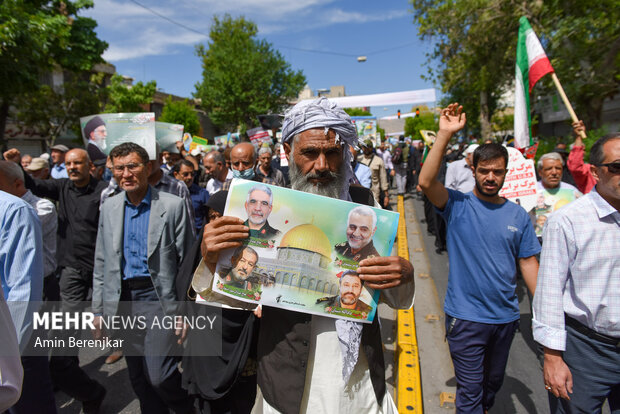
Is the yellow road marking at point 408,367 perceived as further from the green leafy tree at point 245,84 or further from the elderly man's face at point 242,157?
the green leafy tree at point 245,84

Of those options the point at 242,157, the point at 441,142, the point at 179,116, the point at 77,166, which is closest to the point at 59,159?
the point at 77,166

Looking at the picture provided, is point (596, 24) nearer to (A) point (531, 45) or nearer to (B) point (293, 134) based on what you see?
(A) point (531, 45)

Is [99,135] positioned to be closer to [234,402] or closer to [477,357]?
[234,402]

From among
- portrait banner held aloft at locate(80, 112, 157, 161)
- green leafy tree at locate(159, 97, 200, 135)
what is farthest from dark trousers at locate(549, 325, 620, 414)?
green leafy tree at locate(159, 97, 200, 135)

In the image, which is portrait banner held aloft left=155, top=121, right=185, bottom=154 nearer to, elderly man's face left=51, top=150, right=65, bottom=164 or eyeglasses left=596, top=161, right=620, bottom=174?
elderly man's face left=51, top=150, right=65, bottom=164

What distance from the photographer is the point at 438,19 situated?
1559cm

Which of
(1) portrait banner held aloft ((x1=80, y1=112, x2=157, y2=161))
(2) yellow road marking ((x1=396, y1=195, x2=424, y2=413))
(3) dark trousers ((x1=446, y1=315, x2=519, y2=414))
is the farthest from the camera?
(1) portrait banner held aloft ((x1=80, y1=112, x2=157, y2=161))

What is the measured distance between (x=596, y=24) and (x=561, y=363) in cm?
1075

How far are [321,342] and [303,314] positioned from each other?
0.51 ft

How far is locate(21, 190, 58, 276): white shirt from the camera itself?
3.33 m

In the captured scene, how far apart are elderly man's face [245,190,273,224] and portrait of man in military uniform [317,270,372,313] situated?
14.7 inches

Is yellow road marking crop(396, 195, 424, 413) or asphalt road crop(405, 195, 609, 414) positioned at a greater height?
yellow road marking crop(396, 195, 424, 413)

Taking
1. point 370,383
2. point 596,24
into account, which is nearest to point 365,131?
point 596,24

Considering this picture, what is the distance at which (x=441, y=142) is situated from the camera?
7.88ft
